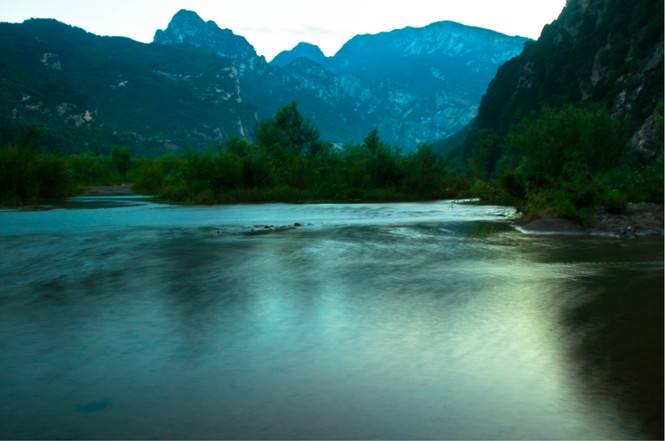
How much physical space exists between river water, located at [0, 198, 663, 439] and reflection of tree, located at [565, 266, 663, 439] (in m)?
0.04

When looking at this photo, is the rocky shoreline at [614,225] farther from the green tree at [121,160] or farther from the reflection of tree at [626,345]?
the green tree at [121,160]

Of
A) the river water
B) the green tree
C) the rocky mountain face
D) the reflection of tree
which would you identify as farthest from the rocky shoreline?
the green tree

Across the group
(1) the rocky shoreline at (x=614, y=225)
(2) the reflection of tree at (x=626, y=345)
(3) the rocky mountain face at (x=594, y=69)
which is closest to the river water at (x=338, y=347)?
(2) the reflection of tree at (x=626, y=345)

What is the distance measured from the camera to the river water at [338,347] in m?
6.25

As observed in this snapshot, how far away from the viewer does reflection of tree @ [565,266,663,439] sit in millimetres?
6625

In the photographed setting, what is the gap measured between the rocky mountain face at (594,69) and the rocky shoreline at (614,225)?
24.8 metres

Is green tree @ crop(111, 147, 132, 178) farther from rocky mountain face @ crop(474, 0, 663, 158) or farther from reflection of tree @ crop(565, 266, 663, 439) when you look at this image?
reflection of tree @ crop(565, 266, 663, 439)

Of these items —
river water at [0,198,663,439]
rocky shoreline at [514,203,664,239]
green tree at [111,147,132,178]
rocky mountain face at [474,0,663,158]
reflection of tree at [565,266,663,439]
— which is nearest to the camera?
river water at [0,198,663,439]

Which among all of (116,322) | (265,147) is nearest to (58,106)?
(265,147)

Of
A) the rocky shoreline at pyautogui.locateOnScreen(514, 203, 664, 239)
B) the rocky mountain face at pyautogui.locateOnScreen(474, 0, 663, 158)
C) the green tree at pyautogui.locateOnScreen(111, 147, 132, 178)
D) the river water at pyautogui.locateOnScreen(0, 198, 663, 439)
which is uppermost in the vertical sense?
the rocky mountain face at pyautogui.locateOnScreen(474, 0, 663, 158)

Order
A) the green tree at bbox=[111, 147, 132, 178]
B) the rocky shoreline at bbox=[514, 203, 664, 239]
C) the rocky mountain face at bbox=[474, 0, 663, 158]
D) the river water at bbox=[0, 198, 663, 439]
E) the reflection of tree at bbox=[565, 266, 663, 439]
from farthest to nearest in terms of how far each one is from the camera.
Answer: the green tree at bbox=[111, 147, 132, 178]
the rocky mountain face at bbox=[474, 0, 663, 158]
the rocky shoreline at bbox=[514, 203, 664, 239]
the reflection of tree at bbox=[565, 266, 663, 439]
the river water at bbox=[0, 198, 663, 439]

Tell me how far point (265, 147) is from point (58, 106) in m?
109

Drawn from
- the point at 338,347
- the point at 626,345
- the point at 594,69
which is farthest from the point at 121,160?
the point at 626,345

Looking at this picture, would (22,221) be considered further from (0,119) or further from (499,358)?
(0,119)
